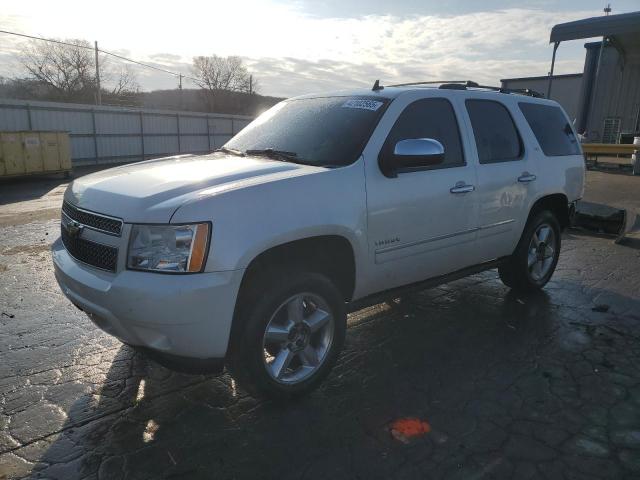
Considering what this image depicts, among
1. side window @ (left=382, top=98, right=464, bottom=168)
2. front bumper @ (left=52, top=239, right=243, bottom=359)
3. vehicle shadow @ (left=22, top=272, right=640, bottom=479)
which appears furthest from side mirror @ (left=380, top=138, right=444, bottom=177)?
vehicle shadow @ (left=22, top=272, right=640, bottom=479)

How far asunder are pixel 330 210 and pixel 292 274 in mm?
457

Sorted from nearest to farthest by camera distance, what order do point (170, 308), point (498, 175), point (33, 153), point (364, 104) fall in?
point (170, 308), point (364, 104), point (498, 175), point (33, 153)

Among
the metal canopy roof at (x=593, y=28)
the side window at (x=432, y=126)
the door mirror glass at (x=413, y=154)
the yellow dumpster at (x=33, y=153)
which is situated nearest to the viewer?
the door mirror glass at (x=413, y=154)

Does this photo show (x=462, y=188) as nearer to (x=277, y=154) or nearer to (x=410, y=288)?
(x=410, y=288)

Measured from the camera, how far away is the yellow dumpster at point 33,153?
50.9ft

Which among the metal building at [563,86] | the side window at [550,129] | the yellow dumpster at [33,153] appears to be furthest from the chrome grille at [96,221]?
the metal building at [563,86]

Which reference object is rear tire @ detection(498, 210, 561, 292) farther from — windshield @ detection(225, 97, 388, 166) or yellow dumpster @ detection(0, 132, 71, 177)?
yellow dumpster @ detection(0, 132, 71, 177)

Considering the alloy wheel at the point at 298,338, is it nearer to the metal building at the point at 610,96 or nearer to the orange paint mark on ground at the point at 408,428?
the orange paint mark on ground at the point at 408,428

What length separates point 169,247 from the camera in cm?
262

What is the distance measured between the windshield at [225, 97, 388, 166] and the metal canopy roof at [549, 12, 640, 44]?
18.3 meters

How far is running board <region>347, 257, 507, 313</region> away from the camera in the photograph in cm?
355

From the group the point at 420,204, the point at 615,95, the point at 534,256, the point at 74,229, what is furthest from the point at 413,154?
the point at 615,95

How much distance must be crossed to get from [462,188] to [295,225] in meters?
1.69

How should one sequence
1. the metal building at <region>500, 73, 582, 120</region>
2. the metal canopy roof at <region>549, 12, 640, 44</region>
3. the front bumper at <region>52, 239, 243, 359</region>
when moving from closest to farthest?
the front bumper at <region>52, 239, 243, 359</region>
the metal canopy roof at <region>549, 12, 640, 44</region>
the metal building at <region>500, 73, 582, 120</region>
